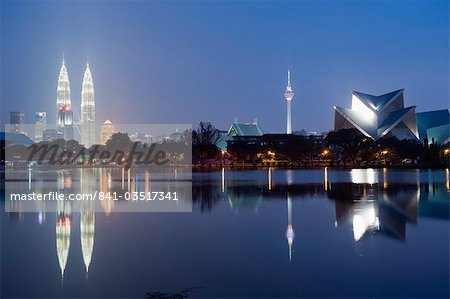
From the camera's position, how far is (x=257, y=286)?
6.01 m

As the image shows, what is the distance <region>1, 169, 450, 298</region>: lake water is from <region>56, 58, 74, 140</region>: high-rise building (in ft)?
407

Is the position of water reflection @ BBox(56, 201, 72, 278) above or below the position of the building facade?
below

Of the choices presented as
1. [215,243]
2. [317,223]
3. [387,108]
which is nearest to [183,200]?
[317,223]

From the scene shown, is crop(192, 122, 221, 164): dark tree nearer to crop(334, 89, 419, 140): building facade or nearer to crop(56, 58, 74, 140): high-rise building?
crop(334, 89, 419, 140): building facade

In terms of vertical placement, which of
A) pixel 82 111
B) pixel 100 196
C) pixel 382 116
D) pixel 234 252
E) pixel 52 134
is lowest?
pixel 234 252

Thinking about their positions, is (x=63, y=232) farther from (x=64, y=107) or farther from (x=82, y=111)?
(x=64, y=107)

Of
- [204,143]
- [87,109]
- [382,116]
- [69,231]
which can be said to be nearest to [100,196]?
[69,231]

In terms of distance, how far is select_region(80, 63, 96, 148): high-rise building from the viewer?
128 meters

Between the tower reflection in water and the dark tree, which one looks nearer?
the tower reflection in water

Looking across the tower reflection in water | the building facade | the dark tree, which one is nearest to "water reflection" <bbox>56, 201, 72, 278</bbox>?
the tower reflection in water

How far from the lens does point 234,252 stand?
25.8ft

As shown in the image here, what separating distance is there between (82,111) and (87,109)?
57.8 inches

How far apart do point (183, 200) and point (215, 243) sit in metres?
7.02

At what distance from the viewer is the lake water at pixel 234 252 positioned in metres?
6.00
